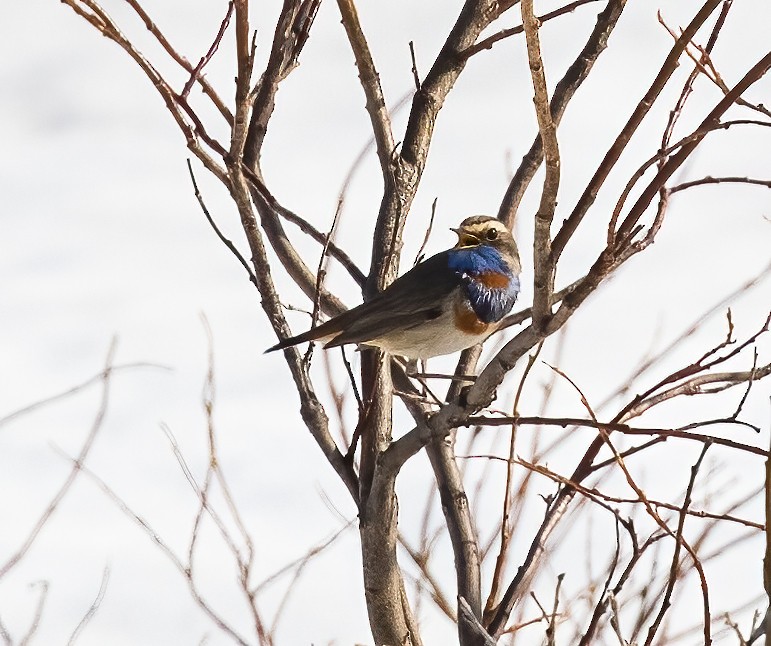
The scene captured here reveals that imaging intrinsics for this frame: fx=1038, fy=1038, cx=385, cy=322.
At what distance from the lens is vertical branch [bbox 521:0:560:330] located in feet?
6.10

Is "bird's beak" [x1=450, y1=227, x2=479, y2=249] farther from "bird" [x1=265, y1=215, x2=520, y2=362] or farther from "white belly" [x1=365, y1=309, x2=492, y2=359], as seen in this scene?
"white belly" [x1=365, y1=309, x2=492, y2=359]

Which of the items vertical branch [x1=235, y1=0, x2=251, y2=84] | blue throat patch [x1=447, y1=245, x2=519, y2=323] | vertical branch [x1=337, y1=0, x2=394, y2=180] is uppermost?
vertical branch [x1=337, y1=0, x2=394, y2=180]

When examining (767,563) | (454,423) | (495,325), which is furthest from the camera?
(495,325)

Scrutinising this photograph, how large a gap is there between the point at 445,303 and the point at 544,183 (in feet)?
5.59

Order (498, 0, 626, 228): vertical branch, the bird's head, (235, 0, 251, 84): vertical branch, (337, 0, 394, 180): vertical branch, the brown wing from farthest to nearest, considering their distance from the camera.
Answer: the bird's head
the brown wing
(337, 0, 394, 180): vertical branch
(498, 0, 626, 228): vertical branch
(235, 0, 251, 84): vertical branch

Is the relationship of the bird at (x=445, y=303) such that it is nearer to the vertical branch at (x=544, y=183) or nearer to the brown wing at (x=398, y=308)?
the brown wing at (x=398, y=308)

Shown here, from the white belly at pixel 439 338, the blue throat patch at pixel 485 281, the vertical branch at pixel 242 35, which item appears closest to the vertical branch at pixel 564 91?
the blue throat patch at pixel 485 281

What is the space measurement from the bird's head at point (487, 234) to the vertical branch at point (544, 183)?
1.66 metres

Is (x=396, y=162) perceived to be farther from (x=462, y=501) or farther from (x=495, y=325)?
(x=462, y=501)

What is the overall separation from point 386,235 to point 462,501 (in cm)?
92

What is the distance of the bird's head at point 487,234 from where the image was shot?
3977mm

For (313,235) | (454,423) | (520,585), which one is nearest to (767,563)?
(454,423)

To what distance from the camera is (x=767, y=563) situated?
1.47 meters

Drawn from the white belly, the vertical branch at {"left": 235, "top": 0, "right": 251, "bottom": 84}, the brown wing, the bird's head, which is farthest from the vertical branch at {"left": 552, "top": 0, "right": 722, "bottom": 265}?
the bird's head
